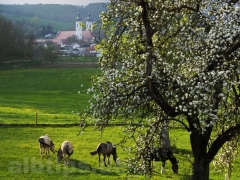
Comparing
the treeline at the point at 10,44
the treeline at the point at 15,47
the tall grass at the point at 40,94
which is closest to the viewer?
the tall grass at the point at 40,94

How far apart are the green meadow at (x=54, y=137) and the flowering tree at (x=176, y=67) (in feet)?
6.86

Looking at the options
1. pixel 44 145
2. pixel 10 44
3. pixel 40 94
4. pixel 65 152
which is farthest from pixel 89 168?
pixel 10 44

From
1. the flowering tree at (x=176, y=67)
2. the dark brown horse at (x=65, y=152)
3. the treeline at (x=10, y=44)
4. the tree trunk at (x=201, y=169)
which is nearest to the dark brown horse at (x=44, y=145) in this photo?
the dark brown horse at (x=65, y=152)

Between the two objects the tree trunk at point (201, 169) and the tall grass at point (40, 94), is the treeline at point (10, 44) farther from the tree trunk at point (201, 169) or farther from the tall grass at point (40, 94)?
the tree trunk at point (201, 169)

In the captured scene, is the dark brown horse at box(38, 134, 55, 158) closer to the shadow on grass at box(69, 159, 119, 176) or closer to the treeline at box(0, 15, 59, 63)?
the shadow on grass at box(69, 159, 119, 176)

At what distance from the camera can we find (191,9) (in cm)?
1502

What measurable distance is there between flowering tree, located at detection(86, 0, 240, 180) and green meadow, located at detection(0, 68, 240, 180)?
2.09 m

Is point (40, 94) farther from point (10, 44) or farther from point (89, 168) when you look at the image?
point (89, 168)

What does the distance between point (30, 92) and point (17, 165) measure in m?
49.8

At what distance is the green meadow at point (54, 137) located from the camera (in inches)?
968

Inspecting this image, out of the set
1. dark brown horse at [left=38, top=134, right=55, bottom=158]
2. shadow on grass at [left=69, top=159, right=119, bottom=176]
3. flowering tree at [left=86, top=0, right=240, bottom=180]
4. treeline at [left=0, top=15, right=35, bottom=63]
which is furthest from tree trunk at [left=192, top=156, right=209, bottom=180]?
treeline at [left=0, top=15, right=35, bottom=63]

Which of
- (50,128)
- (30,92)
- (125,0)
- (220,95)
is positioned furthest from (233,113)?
(30,92)

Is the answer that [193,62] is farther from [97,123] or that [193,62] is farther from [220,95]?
[97,123]

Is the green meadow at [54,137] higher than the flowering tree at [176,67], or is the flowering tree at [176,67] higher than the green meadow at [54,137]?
the flowering tree at [176,67]
